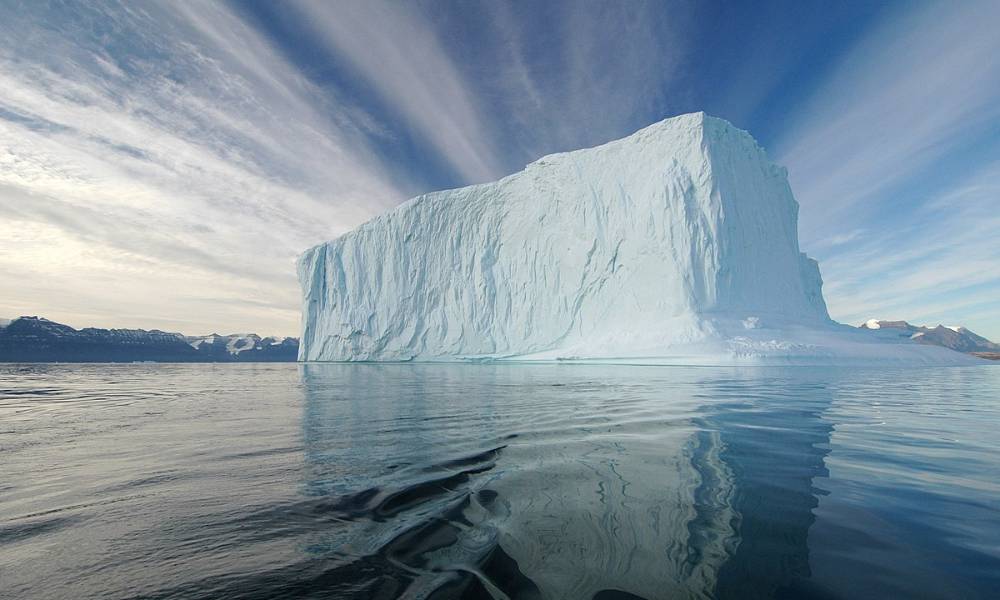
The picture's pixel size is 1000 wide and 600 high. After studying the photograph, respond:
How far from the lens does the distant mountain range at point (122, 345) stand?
202 feet

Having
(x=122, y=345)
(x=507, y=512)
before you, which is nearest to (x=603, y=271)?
(x=507, y=512)

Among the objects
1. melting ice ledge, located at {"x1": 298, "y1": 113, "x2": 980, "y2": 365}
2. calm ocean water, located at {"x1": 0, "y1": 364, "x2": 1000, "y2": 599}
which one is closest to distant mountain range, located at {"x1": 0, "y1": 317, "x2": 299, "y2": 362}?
melting ice ledge, located at {"x1": 298, "y1": 113, "x2": 980, "y2": 365}

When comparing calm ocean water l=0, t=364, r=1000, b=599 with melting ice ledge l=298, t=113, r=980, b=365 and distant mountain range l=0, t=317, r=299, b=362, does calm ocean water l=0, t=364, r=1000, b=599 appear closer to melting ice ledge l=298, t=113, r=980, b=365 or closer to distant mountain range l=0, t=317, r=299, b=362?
melting ice ledge l=298, t=113, r=980, b=365

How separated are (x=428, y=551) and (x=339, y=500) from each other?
81cm

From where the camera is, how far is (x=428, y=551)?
5.32ft

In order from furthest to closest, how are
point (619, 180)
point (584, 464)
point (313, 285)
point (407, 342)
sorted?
point (313, 285) → point (407, 342) → point (619, 180) → point (584, 464)

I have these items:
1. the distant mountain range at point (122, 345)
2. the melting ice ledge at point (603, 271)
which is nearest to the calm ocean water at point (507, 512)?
→ the melting ice ledge at point (603, 271)

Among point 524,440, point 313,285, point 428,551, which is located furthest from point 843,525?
point 313,285

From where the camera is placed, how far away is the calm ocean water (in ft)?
4.65

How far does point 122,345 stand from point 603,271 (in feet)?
275

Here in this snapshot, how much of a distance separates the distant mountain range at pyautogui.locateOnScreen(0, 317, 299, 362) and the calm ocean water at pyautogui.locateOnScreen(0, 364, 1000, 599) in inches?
3261

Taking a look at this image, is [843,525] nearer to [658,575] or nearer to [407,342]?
[658,575]

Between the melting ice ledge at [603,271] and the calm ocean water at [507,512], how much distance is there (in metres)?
16.0

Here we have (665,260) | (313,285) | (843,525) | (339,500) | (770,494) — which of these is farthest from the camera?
(313,285)
